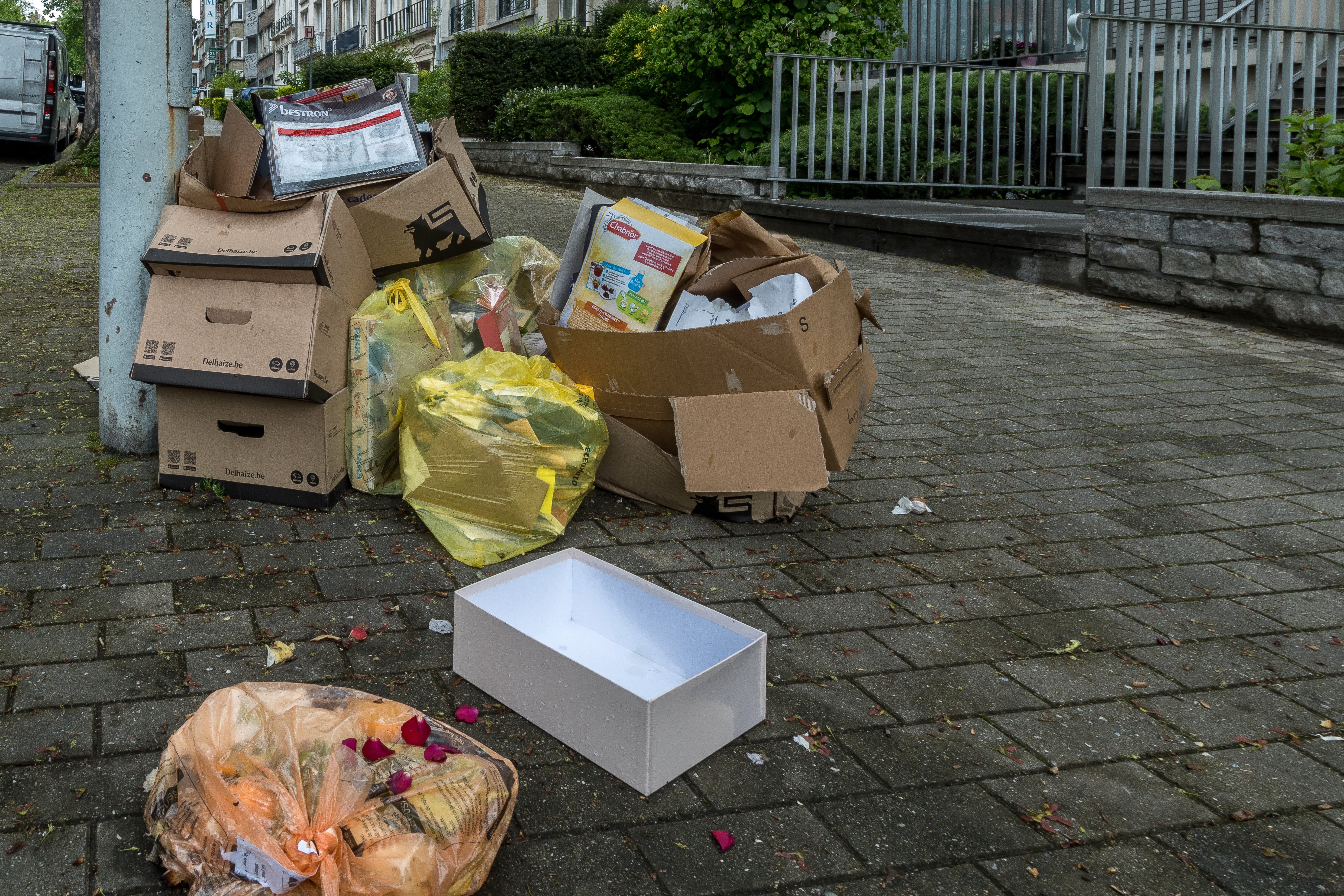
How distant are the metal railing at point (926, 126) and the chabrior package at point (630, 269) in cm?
671

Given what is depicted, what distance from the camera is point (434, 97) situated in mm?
20859

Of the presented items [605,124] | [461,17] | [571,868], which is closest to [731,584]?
[571,868]

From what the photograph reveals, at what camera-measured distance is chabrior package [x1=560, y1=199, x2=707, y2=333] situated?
373 cm

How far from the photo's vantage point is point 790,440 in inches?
128

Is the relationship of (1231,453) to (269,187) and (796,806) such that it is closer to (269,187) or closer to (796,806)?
(796,806)

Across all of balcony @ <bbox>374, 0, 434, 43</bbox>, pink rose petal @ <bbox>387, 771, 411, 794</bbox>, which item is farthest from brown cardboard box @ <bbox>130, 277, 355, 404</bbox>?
balcony @ <bbox>374, 0, 434, 43</bbox>

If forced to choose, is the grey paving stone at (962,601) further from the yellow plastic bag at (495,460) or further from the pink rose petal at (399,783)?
the pink rose petal at (399,783)

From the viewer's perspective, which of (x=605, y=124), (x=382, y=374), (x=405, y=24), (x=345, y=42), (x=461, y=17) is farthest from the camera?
(x=345, y=42)

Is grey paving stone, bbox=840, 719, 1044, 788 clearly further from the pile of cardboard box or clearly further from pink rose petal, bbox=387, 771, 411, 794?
the pile of cardboard box

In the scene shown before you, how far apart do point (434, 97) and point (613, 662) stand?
20149 mm

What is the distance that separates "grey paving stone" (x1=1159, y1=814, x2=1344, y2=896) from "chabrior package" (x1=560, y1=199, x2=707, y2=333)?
2.30 m

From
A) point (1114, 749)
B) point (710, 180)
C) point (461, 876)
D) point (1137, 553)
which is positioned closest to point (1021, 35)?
point (710, 180)

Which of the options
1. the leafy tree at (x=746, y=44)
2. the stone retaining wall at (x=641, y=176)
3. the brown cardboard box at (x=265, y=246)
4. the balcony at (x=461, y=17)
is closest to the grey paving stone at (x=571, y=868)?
the brown cardboard box at (x=265, y=246)

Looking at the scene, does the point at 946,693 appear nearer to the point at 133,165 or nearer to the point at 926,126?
the point at 133,165
